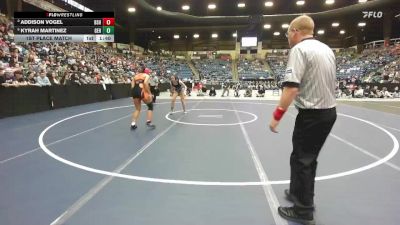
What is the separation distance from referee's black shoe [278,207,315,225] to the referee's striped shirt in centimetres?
100

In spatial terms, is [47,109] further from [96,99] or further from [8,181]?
[8,181]

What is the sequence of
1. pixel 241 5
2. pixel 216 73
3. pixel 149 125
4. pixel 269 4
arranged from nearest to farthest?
1. pixel 149 125
2. pixel 269 4
3. pixel 241 5
4. pixel 216 73

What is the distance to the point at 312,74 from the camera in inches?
120

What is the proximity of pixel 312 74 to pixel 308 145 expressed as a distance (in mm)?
665

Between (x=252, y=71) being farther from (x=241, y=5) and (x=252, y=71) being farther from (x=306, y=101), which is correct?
(x=306, y=101)

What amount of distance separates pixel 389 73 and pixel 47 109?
30153 mm

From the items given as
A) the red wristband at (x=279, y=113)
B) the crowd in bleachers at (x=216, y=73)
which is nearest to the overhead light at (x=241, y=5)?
the crowd in bleachers at (x=216, y=73)

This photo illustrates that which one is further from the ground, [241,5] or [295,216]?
[241,5]

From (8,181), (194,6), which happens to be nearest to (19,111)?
(8,181)

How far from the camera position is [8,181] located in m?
4.25

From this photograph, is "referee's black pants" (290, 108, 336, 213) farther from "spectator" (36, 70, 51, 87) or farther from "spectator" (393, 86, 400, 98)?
"spectator" (393, 86, 400, 98)

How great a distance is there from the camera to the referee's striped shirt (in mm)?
2984
